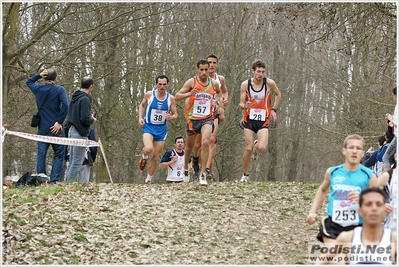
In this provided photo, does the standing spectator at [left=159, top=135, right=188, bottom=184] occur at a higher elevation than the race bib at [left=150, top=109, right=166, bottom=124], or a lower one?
lower

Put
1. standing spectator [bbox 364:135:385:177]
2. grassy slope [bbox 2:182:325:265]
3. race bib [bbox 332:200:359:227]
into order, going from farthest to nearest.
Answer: standing spectator [bbox 364:135:385:177] < grassy slope [bbox 2:182:325:265] < race bib [bbox 332:200:359:227]

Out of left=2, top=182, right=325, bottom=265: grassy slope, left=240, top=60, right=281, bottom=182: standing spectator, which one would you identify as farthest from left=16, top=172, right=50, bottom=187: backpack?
left=240, top=60, right=281, bottom=182: standing spectator

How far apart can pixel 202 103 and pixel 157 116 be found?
105cm

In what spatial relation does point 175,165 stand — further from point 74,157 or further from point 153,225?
point 153,225

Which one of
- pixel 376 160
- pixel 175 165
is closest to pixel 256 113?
pixel 376 160

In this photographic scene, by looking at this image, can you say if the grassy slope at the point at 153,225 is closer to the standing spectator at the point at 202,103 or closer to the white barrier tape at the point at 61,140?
the standing spectator at the point at 202,103

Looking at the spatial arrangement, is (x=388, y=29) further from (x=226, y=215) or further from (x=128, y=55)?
(x=128, y=55)

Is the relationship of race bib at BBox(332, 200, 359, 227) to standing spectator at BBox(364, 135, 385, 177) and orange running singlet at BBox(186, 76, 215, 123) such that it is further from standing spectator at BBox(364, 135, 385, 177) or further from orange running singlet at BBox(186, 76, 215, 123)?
orange running singlet at BBox(186, 76, 215, 123)

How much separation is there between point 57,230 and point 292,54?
2581 centimetres

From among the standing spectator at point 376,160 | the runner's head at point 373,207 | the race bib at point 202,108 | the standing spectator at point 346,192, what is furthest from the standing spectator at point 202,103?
the runner's head at point 373,207

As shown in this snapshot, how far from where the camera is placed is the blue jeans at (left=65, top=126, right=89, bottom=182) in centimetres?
1391

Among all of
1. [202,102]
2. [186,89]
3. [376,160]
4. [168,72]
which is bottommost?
[376,160]

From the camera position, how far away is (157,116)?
14.2 m

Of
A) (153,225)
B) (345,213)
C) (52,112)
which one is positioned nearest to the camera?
(345,213)
